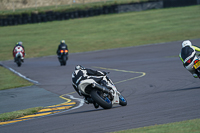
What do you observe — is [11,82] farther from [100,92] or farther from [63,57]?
[100,92]

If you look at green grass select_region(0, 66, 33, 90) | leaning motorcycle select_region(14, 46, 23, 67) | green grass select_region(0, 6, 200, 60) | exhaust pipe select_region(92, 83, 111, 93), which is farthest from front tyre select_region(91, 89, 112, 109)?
green grass select_region(0, 6, 200, 60)

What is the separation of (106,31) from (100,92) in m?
33.1

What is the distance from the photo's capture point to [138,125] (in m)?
7.31

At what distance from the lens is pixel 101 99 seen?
920 centimetres

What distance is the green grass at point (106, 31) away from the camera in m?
35.5

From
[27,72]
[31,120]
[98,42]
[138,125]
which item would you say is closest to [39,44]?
[98,42]

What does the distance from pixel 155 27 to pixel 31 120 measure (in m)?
33.4

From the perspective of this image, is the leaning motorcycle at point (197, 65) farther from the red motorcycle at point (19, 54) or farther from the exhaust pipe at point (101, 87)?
the red motorcycle at point (19, 54)

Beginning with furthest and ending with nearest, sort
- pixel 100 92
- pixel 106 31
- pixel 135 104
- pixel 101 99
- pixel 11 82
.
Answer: pixel 106 31
pixel 11 82
pixel 135 104
pixel 100 92
pixel 101 99

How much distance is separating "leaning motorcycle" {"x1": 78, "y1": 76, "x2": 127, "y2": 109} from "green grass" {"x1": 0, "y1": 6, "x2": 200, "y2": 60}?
24308 mm

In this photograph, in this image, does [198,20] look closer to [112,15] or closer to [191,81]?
[112,15]

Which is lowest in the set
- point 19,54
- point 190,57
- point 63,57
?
point 63,57

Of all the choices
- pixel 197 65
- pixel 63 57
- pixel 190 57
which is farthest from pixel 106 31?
pixel 197 65

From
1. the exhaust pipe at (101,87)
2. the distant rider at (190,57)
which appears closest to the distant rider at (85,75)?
the exhaust pipe at (101,87)
